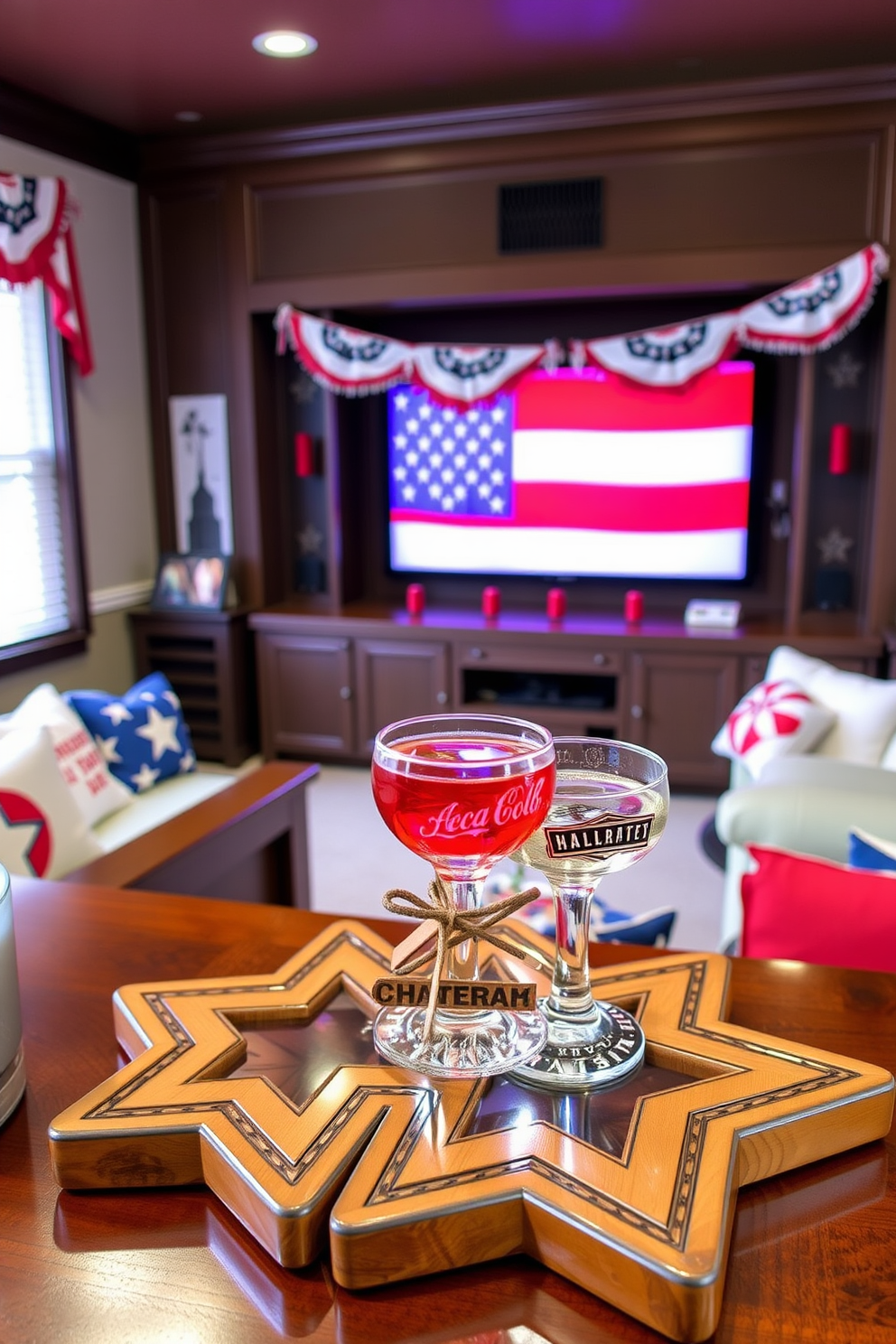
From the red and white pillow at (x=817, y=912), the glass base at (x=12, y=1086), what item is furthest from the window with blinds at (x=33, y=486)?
the glass base at (x=12, y=1086)

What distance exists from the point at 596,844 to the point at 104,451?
4.35 m

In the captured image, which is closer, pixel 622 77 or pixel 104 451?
pixel 622 77

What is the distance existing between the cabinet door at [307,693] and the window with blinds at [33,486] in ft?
2.79

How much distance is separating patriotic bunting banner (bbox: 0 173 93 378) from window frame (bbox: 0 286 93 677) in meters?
0.07

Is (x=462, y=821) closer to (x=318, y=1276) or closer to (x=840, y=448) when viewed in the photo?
(x=318, y=1276)

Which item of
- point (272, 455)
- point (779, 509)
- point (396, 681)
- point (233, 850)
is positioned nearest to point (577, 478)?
point (779, 509)

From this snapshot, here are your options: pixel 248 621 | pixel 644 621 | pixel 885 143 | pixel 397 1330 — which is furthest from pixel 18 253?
pixel 397 1330

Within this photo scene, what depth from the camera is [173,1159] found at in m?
0.64

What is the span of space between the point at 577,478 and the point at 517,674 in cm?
92

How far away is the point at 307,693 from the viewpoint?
4723 millimetres

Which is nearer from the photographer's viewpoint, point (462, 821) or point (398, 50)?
point (462, 821)

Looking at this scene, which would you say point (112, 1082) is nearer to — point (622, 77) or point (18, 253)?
point (18, 253)

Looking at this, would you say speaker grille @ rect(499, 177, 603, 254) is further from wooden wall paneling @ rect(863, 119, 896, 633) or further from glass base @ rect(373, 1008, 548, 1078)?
glass base @ rect(373, 1008, 548, 1078)

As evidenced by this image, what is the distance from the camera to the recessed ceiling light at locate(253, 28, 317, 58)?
3426 millimetres
